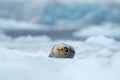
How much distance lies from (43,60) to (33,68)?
0.52 metres

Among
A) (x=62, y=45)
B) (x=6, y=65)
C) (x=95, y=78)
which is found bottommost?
(x=95, y=78)

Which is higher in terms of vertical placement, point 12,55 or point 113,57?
point 12,55

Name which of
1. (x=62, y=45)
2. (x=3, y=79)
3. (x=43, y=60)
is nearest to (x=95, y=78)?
(x=43, y=60)

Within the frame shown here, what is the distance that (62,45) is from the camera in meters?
20.9

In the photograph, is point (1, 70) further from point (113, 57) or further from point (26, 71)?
point (113, 57)

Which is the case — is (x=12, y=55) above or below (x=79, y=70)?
above

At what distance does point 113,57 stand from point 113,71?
14.8 inches

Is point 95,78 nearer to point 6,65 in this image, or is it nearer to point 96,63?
point 96,63

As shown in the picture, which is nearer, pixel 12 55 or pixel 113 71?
pixel 113 71

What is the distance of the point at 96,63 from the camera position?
9.97 meters

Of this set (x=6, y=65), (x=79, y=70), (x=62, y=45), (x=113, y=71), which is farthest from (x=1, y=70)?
(x=62, y=45)

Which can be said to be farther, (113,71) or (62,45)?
(62,45)

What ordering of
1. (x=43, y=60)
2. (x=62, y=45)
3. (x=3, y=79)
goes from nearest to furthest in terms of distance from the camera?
(x=3, y=79) → (x=43, y=60) → (x=62, y=45)

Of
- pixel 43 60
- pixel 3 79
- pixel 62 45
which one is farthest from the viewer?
pixel 62 45
